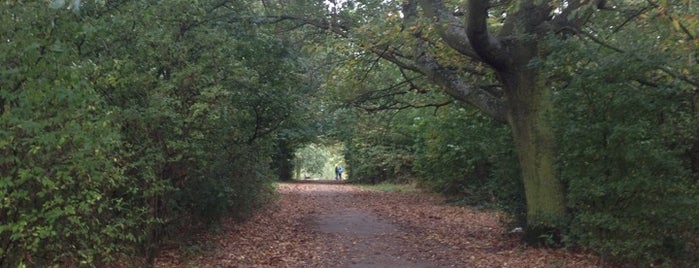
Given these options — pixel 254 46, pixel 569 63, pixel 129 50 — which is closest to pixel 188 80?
pixel 129 50

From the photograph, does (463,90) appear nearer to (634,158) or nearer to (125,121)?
(634,158)

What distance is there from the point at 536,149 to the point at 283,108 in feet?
18.8

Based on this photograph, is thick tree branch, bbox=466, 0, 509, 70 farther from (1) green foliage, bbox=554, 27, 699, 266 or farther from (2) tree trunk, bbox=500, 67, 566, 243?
(1) green foliage, bbox=554, 27, 699, 266

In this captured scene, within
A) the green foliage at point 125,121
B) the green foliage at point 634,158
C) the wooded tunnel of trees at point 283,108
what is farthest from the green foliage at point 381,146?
the green foliage at point 634,158

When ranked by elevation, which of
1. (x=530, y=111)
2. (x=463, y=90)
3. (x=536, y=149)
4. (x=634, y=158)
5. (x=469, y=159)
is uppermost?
(x=463, y=90)

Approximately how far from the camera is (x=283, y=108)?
13297mm

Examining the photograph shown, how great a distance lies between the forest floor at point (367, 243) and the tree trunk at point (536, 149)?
1.74 ft

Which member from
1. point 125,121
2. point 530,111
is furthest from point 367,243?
point 125,121

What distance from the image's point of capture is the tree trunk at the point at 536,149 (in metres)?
9.98

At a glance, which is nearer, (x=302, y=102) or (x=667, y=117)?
(x=667, y=117)

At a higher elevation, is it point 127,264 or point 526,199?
point 526,199

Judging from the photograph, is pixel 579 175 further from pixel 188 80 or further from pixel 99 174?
pixel 99 174

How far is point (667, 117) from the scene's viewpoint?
8.05 metres

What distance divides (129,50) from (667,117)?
7356mm
